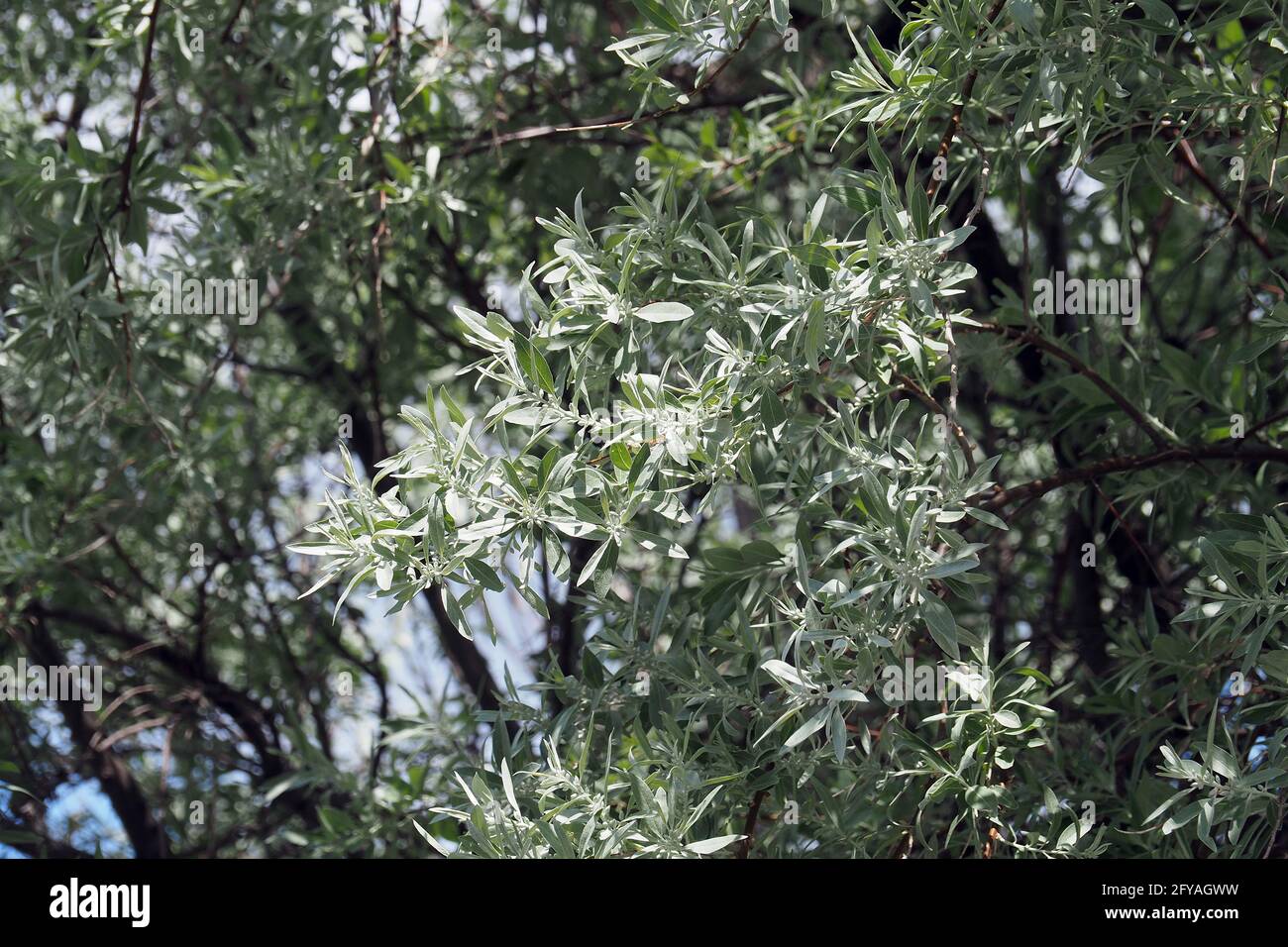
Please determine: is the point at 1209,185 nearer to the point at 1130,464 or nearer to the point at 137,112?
the point at 1130,464

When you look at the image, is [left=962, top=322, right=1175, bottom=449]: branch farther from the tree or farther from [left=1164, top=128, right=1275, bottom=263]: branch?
[left=1164, top=128, right=1275, bottom=263]: branch

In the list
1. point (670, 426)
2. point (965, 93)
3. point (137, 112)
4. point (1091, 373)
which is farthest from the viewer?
point (137, 112)

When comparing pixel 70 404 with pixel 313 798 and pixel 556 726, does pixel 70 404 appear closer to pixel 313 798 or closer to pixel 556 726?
pixel 313 798

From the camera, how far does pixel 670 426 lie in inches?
76.1

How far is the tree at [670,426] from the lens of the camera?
2.00 meters

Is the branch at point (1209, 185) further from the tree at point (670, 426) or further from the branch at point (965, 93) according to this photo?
the branch at point (965, 93)

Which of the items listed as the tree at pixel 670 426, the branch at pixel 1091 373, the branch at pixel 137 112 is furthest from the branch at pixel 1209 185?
the branch at pixel 137 112

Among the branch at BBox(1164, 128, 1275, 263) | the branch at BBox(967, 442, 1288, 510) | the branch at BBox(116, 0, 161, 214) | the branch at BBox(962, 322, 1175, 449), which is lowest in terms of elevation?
the branch at BBox(967, 442, 1288, 510)

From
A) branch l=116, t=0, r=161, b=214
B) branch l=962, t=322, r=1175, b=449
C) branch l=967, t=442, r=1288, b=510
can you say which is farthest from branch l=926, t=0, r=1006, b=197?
branch l=116, t=0, r=161, b=214

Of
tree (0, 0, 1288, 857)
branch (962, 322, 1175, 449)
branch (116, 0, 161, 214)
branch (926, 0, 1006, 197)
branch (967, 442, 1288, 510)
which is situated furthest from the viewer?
branch (116, 0, 161, 214)

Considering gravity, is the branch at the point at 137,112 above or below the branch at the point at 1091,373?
above

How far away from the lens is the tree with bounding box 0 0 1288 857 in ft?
6.56

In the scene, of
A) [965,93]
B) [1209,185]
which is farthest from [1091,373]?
[965,93]
